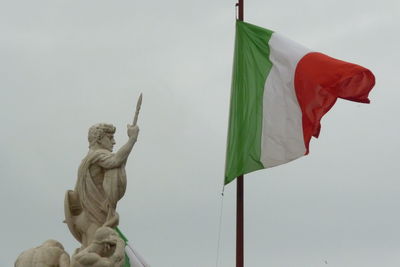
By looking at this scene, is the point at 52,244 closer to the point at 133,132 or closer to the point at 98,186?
the point at 98,186

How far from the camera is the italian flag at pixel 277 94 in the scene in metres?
23.3

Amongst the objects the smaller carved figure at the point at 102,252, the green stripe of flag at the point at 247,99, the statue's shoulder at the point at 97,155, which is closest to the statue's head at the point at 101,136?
the statue's shoulder at the point at 97,155

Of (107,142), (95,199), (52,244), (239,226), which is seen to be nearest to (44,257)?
(52,244)

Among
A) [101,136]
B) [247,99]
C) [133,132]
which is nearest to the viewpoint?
[133,132]

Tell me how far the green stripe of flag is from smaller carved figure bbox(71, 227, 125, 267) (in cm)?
294

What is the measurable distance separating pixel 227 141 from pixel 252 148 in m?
0.50

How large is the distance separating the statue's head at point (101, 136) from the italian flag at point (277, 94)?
7.86 ft

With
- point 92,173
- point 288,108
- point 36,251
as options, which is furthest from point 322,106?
point 36,251

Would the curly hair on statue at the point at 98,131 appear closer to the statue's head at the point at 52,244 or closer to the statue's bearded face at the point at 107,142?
the statue's bearded face at the point at 107,142

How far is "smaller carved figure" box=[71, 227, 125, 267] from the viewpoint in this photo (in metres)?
20.7

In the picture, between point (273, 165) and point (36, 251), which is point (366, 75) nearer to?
point (273, 165)

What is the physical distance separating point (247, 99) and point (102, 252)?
472cm

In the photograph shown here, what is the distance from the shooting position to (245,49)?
24297 millimetres

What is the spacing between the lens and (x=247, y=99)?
23.8 m
